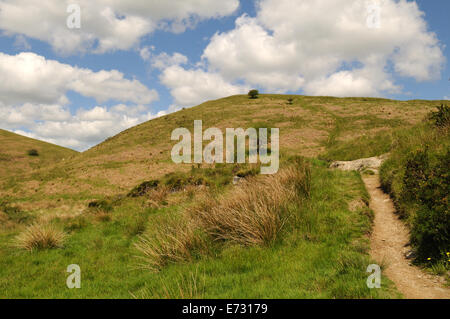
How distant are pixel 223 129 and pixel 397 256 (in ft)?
148

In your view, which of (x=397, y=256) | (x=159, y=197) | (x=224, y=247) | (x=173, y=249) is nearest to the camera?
(x=397, y=256)

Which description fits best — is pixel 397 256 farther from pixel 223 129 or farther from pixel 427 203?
pixel 223 129

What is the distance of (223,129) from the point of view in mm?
50281

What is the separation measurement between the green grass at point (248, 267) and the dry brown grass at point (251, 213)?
380 mm

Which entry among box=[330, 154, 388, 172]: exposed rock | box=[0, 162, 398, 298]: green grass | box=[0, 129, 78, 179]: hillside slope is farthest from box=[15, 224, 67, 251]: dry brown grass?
box=[0, 129, 78, 179]: hillside slope

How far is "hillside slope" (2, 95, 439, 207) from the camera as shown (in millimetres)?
30438

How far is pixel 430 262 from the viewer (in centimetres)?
530

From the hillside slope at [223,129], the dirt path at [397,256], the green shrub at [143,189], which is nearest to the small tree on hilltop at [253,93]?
the hillside slope at [223,129]

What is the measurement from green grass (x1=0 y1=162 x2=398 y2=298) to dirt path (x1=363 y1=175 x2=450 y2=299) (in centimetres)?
33

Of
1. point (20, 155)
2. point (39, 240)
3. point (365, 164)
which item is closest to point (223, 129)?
point (365, 164)

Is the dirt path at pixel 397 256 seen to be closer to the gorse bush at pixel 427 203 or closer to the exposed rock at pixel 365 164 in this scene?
the gorse bush at pixel 427 203
